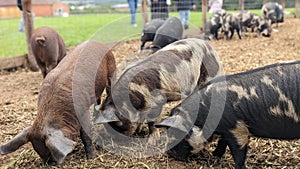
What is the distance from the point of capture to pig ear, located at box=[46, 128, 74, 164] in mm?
3322

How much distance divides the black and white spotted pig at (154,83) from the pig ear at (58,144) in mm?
488

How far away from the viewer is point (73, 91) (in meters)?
3.98

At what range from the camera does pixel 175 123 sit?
363 centimetres

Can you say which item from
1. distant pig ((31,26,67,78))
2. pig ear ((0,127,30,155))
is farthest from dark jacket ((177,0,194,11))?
pig ear ((0,127,30,155))

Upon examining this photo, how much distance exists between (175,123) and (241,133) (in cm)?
61

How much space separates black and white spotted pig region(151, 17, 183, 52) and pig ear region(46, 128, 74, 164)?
4.53 m

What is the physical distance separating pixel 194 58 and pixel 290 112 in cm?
165

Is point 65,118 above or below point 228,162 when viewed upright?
above

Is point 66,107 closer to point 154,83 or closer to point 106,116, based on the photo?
point 106,116

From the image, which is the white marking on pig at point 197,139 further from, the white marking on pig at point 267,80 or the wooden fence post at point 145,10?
the wooden fence post at point 145,10

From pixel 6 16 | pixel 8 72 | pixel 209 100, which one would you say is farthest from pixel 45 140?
pixel 6 16

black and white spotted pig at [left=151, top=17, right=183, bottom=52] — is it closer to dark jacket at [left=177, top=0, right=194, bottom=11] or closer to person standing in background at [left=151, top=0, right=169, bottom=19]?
person standing in background at [left=151, top=0, right=169, bottom=19]

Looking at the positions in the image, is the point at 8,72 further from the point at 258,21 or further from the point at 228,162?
the point at 258,21

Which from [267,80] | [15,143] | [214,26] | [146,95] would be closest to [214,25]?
[214,26]
